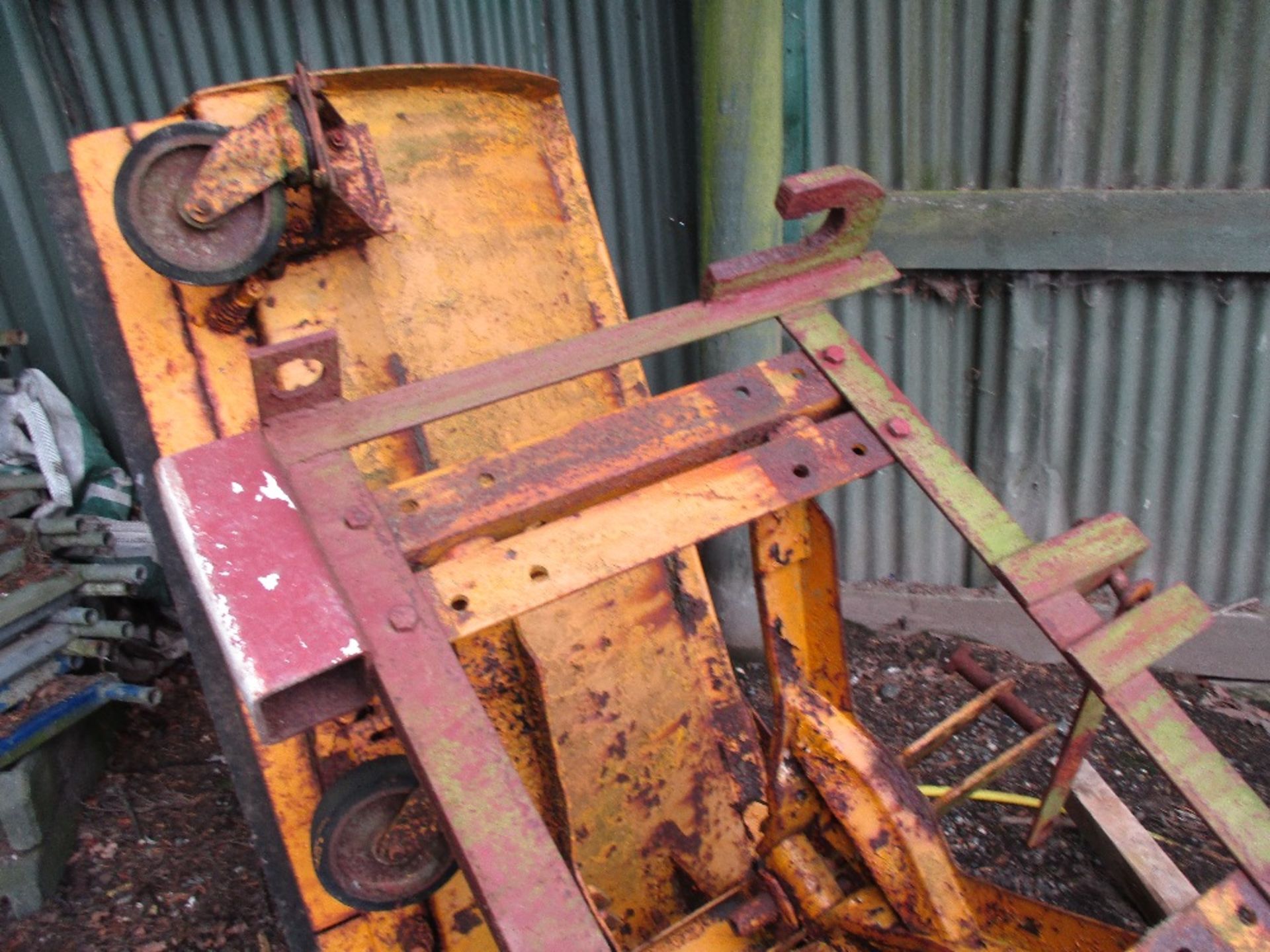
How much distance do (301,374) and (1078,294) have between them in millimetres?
2390

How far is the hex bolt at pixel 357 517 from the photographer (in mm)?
1209

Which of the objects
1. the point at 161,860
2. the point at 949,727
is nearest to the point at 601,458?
the point at 949,727

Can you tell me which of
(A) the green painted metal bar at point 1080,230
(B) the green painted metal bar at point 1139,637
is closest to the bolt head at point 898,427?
(B) the green painted metal bar at point 1139,637

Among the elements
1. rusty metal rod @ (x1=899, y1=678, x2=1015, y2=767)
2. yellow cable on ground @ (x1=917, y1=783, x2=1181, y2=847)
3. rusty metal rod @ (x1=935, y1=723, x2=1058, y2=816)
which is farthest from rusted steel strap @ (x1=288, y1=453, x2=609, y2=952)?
yellow cable on ground @ (x1=917, y1=783, x2=1181, y2=847)

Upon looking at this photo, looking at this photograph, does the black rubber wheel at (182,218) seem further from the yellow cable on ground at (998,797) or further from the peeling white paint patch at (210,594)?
the yellow cable on ground at (998,797)

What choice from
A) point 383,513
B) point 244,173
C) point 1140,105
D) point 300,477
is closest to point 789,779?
point 383,513

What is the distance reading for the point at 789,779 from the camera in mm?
1511

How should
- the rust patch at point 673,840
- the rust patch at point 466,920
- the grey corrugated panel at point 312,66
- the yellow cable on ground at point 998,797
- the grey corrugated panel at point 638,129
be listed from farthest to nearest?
A: the grey corrugated panel at point 638,129
the grey corrugated panel at point 312,66
the yellow cable on ground at point 998,797
the rust patch at point 673,840
the rust patch at point 466,920

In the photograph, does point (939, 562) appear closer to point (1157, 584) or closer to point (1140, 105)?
point (1157, 584)

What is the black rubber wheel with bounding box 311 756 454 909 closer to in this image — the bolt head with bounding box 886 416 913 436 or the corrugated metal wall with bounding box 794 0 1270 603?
the bolt head with bounding box 886 416 913 436

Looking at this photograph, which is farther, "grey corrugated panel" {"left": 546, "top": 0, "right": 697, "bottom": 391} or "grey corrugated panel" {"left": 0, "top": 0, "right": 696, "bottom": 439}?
"grey corrugated panel" {"left": 546, "top": 0, "right": 697, "bottom": 391}

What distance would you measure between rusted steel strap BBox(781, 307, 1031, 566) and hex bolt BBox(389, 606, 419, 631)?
729 mm

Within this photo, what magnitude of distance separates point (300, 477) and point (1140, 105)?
2518 mm

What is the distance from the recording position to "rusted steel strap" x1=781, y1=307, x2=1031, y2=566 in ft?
4.58
